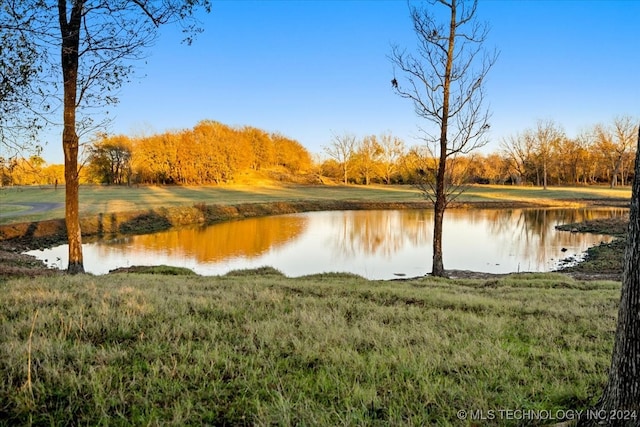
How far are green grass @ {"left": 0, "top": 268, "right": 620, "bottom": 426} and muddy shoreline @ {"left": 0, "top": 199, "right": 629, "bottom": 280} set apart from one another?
23.8 feet

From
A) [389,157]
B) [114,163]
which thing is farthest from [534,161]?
[114,163]

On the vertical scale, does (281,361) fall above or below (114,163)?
below

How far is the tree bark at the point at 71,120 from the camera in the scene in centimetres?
1029

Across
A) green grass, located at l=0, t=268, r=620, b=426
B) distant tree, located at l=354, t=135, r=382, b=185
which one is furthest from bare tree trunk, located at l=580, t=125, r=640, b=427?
distant tree, located at l=354, t=135, r=382, b=185

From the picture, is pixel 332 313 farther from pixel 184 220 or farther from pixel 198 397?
pixel 184 220

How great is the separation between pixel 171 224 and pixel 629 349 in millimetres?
33324

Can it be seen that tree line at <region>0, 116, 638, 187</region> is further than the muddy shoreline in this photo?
Yes

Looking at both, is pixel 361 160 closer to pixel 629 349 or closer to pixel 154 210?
pixel 154 210

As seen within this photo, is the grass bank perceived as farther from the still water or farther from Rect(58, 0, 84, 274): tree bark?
Rect(58, 0, 84, 274): tree bark

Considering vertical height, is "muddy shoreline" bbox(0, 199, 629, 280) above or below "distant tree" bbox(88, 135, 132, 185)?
below

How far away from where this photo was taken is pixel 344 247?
78.6 feet

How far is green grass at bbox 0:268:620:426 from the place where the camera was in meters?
2.95

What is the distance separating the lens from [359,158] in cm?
9194

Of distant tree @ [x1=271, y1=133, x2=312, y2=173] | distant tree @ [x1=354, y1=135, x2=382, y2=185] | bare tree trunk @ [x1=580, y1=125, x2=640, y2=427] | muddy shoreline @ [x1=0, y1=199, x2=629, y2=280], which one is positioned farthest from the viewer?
distant tree @ [x1=271, y1=133, x2=312, y2=173]
